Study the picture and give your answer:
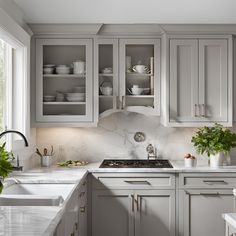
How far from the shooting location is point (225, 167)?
4.38 metres

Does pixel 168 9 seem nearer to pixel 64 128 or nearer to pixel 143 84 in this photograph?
pixel 143 84

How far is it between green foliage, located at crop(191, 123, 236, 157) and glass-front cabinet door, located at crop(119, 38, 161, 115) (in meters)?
0.50

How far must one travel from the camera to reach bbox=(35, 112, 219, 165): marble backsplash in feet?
16.1

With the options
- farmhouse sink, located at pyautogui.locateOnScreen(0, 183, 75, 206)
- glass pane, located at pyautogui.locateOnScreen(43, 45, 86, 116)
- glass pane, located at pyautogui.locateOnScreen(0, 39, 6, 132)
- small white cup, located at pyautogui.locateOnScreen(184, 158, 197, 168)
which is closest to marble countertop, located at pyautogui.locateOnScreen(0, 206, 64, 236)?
farmhouse sink, located at pyautogui.locateOnScreen(0, 183, 75, 206)

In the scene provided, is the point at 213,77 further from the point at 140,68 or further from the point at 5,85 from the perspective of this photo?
the point at 5,85

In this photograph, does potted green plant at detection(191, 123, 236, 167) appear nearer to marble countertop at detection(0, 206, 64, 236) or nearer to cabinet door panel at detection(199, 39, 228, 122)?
cabinet door panel at detection(199, 39, 228, 122)

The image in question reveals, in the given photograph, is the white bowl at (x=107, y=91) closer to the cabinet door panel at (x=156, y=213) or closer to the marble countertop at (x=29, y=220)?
the cabinet door panel at (x=156, y=213)

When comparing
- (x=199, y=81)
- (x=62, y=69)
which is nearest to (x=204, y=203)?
(x=199, y=81)

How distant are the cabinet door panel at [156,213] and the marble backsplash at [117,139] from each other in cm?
71

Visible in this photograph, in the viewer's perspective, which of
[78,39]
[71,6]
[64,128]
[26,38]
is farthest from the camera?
[64,128]

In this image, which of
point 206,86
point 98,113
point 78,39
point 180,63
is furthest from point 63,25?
point 206,86

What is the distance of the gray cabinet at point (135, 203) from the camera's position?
4277 mm

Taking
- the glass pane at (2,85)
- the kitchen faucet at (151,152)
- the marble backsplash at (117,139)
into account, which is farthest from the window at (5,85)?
the kitchen faucet at (151,152)

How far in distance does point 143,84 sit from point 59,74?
2.82 ft
